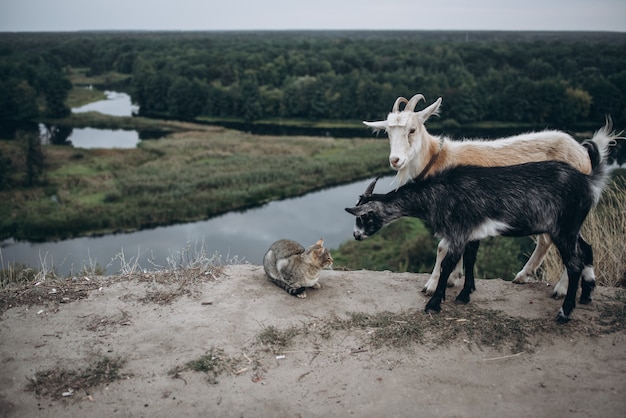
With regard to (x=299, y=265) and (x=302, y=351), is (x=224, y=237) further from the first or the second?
(x=302, y=351)

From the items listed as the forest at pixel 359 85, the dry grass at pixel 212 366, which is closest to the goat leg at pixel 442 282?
the dry grass at pixel 212 366

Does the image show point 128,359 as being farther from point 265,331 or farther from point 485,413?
point 485,413

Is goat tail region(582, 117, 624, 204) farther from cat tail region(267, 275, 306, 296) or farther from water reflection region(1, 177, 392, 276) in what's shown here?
water reflection region(1, 177, 392, 276)

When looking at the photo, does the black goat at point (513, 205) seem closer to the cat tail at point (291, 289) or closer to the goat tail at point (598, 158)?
the goat tail at point (598, 158)

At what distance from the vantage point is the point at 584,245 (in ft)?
21.5

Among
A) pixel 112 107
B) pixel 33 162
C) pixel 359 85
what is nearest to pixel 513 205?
pixel 33 162

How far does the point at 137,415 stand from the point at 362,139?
48347mm

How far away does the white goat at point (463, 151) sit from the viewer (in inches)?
260

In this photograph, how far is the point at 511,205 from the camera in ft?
20.5

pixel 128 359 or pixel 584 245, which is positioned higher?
pixel 584 245

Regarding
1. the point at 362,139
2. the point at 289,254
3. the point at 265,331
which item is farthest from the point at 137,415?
the point at 362,139

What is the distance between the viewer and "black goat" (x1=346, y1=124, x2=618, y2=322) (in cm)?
616

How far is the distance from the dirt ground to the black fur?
598 millimetres

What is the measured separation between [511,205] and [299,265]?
112 inches
